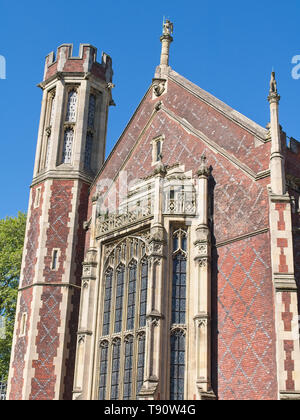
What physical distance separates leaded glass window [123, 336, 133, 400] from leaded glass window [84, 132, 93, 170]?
32.0 ft

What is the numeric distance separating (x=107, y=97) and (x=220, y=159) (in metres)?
10.3

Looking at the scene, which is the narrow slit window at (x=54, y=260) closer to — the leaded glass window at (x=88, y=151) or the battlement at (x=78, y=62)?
the leaded glass window at (x=88, y=151)

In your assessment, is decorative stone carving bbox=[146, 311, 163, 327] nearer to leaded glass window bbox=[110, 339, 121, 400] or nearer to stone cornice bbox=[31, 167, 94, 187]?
leaded glass window bbox=[110, 339, 121, 400]

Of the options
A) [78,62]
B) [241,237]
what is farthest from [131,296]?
[78,62]

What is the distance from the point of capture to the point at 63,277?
24016 millimetres

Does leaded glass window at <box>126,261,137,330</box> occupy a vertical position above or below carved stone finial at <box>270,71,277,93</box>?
below

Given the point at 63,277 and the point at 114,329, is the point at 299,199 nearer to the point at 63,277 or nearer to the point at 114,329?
the point at 114,329

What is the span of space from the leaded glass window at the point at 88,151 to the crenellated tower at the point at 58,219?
47 mm

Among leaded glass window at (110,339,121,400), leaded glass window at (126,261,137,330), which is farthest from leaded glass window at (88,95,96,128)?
leaded glass window at (110,339,121,400)

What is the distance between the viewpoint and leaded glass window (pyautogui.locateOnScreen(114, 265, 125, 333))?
68.4 feet

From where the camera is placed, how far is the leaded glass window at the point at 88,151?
27214 mm

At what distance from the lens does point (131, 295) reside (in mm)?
20859

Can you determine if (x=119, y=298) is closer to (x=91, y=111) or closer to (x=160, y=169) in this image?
(x=160, y=169)
